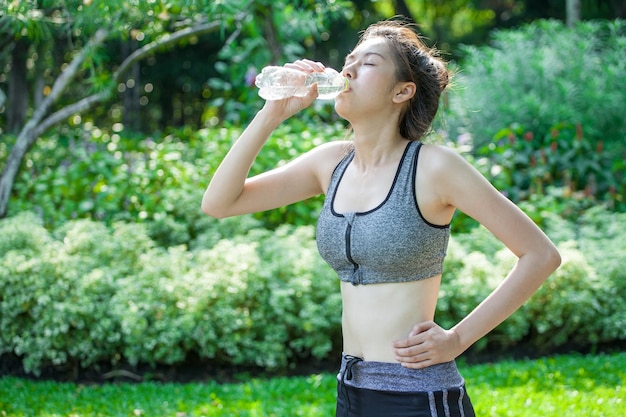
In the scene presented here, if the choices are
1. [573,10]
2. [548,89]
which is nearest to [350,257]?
→ [548,89]

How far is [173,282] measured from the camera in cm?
500

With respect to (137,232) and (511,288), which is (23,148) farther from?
(511,288)

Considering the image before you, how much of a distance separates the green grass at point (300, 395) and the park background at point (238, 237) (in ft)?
0.08

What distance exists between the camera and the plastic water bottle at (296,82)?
2.17m

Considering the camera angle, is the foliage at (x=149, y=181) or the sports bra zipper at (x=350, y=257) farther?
the foliage at (x=149, y=181)

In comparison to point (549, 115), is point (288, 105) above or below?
above

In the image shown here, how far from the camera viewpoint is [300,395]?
4438mm

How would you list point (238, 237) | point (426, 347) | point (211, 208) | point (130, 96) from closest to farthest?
1. point (426, 347)
2. point (211, 208)
3. point (238, 237)
4. point (130, 96)

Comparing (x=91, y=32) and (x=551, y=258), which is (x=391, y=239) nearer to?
(x=551, y=258)

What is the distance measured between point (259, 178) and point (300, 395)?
89.4 inches

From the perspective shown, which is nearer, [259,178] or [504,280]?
[504,280]

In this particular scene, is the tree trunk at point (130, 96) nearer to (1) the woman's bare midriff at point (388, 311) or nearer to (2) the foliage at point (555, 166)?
(2) the foliage at point (555, 166)

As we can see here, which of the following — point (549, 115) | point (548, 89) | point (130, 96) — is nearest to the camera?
point (549, 115)

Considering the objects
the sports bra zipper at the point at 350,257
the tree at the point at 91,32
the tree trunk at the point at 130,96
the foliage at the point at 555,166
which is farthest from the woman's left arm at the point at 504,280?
the tree trunk at the point at 130,96
